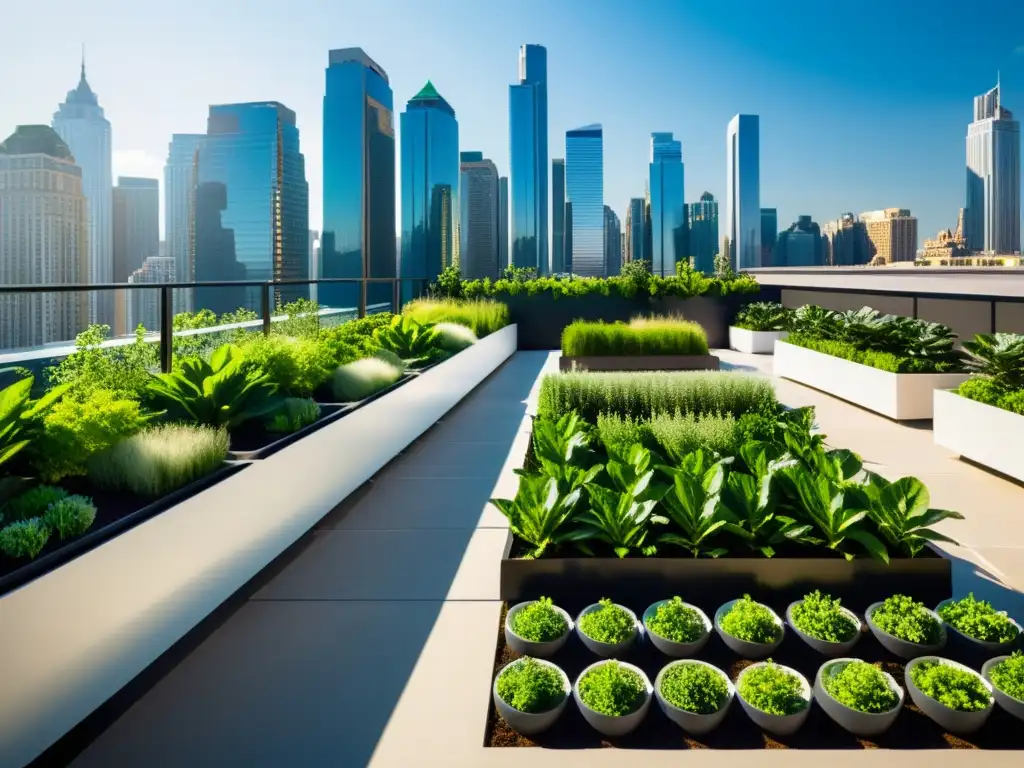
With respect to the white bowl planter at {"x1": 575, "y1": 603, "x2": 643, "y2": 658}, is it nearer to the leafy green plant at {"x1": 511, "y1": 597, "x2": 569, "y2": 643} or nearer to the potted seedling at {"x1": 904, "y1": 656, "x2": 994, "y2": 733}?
the leafy green plant at {"x1": 511, "y1": 597, "x2": 569, "y2": 643}

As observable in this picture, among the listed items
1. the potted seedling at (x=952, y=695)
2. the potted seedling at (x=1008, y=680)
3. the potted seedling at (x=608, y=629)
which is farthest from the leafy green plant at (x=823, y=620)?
the potted seedling at (x=608, y=629)

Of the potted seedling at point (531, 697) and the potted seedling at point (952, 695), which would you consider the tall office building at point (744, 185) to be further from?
the potted seedling at point (531, 697)

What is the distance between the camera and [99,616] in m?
1.80

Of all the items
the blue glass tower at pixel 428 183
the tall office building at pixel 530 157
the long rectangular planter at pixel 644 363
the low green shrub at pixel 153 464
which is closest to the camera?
the low green shrub at pixel 153 464

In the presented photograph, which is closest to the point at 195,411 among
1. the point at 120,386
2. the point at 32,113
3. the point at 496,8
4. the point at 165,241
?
the point at 120,386

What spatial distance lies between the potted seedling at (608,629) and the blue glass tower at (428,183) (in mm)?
50839

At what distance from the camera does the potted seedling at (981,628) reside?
1978mm

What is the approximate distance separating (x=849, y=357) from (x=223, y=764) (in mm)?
6691

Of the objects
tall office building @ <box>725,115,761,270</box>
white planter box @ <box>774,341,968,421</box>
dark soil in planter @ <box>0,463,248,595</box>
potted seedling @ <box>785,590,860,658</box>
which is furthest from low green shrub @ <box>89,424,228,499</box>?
tall office building @ <box>725,115,761,270</box>

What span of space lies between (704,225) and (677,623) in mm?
Result: 82106

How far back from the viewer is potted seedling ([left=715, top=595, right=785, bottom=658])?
6.61ft

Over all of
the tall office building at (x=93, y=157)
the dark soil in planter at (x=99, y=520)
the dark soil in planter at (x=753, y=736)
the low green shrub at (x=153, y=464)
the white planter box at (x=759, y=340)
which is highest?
the tall office building at (x=93, y=157)

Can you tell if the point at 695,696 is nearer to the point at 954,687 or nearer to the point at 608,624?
the point at 608,624

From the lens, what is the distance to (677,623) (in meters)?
2.06
